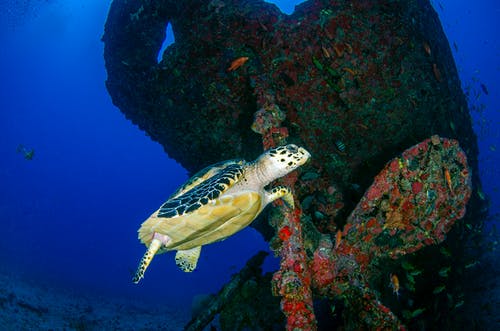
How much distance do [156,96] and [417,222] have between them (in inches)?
213

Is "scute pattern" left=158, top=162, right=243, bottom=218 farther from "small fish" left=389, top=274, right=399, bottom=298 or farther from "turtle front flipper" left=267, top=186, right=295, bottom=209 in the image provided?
"small fish" left=389, top=274, right=399, bottom=298

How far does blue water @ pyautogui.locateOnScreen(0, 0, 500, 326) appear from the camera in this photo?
37750 millimetres

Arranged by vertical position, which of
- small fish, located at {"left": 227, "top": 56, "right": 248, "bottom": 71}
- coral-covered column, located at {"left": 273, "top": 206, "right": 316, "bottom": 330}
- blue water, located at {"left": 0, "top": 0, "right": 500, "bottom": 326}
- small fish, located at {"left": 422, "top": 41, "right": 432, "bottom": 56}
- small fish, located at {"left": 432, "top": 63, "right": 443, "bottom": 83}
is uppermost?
blue water, located at {"left": 0, "top": 0, "right": 500, "bottom": 326}

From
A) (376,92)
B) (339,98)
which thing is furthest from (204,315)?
(376,92)

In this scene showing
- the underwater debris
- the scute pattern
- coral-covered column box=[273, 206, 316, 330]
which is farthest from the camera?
the underwater debris

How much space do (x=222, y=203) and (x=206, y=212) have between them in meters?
0.22

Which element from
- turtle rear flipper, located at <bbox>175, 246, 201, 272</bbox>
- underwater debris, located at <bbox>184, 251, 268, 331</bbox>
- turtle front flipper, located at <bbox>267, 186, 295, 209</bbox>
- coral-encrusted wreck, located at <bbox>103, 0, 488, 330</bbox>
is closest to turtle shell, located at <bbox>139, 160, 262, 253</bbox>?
turtle front flipper, located at <bbox>267, 186, 295, 209</bbox>

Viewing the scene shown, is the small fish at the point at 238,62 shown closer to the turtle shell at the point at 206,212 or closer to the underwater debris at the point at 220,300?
the turtle shell at the point at 206,212

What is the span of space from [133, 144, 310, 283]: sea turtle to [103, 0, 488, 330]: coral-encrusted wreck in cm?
41

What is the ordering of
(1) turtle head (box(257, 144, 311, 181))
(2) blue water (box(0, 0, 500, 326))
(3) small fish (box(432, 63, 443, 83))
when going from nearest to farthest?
1. (1) turtle head (box(257, 144, 311, 181))
2. (3) small fish (box(432, 63, 443, 83))
3. (2) blue water (box(0, 0, 500, 326))

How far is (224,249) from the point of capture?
52.4 m

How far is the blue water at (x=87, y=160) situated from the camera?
3775 cm

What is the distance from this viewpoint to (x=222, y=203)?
11.4ft

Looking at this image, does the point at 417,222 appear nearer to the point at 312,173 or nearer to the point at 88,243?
the point at 312,173
